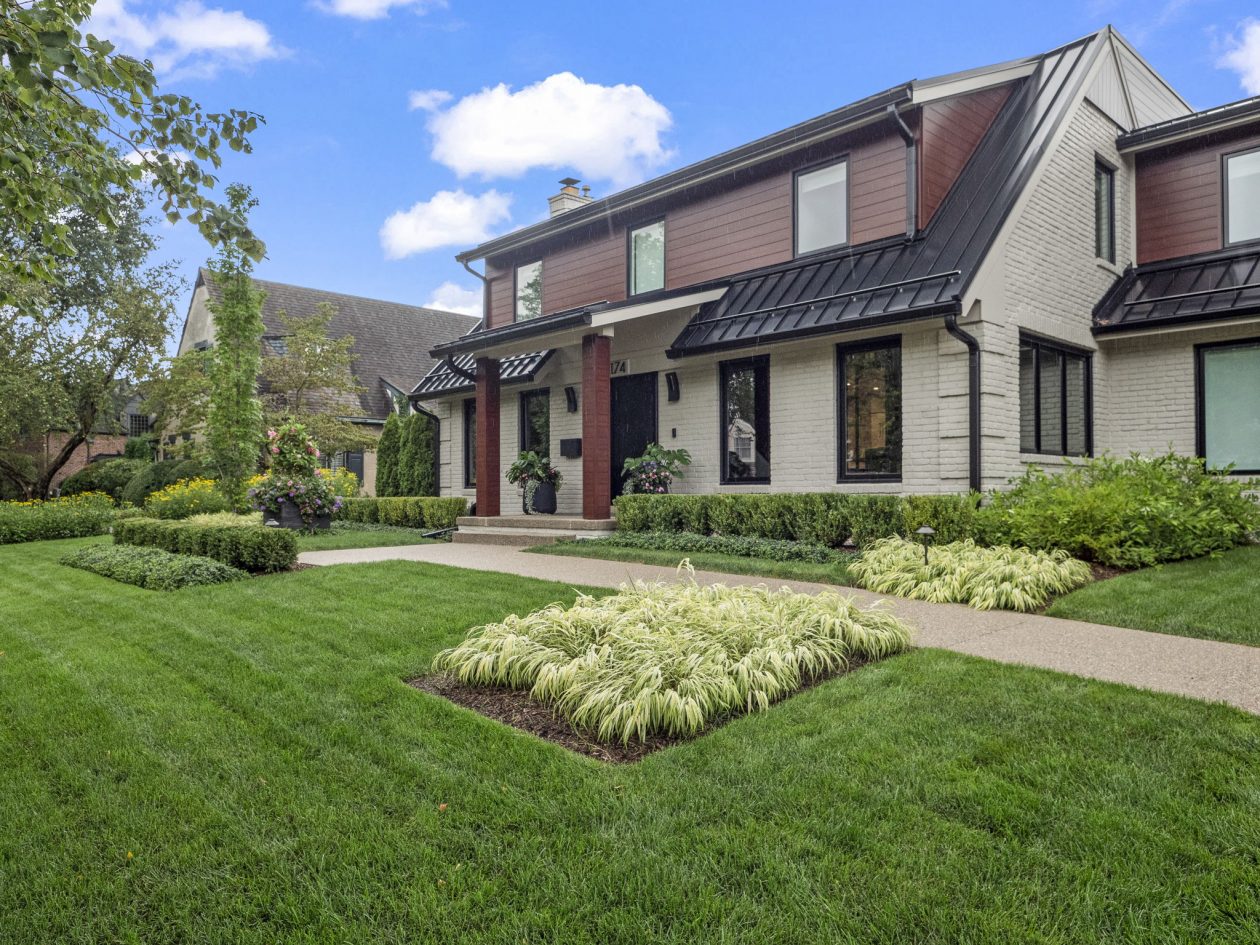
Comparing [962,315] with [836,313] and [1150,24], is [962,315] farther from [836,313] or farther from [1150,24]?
[1150,24]

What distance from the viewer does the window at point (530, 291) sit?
1516 centimetres

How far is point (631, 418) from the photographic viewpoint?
43.1 feet

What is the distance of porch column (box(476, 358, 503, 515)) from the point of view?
13.2m

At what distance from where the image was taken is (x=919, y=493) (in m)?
9.41

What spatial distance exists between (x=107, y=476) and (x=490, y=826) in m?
24.6

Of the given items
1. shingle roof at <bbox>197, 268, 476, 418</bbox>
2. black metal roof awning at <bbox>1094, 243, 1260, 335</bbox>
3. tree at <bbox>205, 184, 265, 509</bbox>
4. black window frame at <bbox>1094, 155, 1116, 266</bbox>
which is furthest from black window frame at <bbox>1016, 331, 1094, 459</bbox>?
shingle roof at <bbox>197, 268, 476, 418</bbox>

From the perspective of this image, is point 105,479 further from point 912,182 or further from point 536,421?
point 912,182

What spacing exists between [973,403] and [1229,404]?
3.85 meters

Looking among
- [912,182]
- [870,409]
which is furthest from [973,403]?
[912,182]

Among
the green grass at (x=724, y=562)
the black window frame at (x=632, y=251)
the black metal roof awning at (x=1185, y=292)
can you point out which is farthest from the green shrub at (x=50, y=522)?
the black metal roof awning at (x=1185, y=292)

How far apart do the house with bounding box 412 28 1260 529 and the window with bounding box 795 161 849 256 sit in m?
0.03

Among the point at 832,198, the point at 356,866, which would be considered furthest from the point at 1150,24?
the point at 356,866

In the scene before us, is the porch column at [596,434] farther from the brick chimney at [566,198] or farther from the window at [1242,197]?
the window at [1242,197]

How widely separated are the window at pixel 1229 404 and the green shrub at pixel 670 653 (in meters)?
7.69
